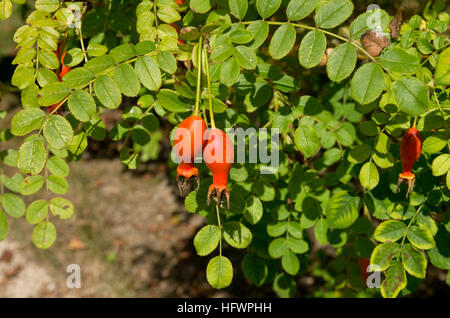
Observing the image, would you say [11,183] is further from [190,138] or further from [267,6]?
[267,6]

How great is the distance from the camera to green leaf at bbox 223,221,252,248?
1.25 m

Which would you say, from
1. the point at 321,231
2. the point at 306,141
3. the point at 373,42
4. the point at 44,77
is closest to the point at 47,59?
the point at 44,77

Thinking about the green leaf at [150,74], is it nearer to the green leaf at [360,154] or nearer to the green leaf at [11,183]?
the green leaf at [360,154]

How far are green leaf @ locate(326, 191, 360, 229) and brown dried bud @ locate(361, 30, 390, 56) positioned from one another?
1.77 feet

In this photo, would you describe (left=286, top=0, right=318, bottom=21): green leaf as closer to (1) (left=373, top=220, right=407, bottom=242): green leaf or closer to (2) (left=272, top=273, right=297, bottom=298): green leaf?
(1) (left=373, top=220, right=407, bottom=242): green leaf

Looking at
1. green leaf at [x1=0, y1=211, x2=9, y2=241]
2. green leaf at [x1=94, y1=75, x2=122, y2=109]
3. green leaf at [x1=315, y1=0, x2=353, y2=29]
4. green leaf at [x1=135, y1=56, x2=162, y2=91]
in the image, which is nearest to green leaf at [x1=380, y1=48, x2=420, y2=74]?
green leaf at [x1=315, y1=0, x2=353, y2=29]

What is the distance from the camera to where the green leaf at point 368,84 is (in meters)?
1.00

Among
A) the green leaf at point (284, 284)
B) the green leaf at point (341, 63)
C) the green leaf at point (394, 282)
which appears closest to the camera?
the green leaf at point (341, 63)

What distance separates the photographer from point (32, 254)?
371 cm

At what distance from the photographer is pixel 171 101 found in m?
1.17

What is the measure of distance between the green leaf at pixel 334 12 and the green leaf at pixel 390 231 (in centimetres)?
62

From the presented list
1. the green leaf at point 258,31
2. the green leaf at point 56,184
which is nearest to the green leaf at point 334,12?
the green leaf at point 258,31

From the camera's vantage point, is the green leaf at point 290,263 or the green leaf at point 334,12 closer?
the green leaf at point 334,12

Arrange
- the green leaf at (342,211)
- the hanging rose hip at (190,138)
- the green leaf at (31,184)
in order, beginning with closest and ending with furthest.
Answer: the hanging rose hip at (190,138)
the green leaf at (342,211)
the green leaf at (31,184)
